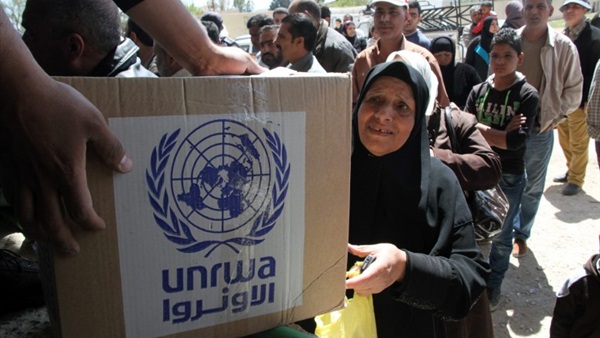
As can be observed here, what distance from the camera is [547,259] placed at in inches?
153

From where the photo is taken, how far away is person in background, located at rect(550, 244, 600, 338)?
1.98 m

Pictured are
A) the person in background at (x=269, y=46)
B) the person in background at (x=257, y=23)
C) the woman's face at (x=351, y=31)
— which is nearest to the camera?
the person in background at (x=269, y=46)

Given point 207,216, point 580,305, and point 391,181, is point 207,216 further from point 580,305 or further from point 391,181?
point 580,305

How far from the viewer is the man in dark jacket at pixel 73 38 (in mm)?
1265

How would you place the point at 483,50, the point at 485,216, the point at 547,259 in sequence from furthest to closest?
the point at 483,50
the point at 547,259
the point at 485,216

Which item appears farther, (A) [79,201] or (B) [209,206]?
(B) [209,206]

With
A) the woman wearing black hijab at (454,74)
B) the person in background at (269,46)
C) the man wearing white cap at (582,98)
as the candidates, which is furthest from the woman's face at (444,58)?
the person in background at (269,46)

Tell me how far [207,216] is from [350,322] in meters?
0.65

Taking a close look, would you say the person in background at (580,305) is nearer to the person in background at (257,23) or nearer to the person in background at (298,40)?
the person in background at (298,40)

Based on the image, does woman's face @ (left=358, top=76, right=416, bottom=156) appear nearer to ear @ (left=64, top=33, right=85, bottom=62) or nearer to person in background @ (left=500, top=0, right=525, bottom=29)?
ear @ (left=64, top=33, right=85, bottom=62)

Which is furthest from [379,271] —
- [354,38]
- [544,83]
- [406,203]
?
[354,38]

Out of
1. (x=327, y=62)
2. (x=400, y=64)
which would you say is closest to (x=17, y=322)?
(x=400, y=64)

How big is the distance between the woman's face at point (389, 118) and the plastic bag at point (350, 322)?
492 millimetres

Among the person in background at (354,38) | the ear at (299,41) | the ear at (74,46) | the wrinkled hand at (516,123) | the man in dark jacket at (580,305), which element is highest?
the person in background at (354,38)
